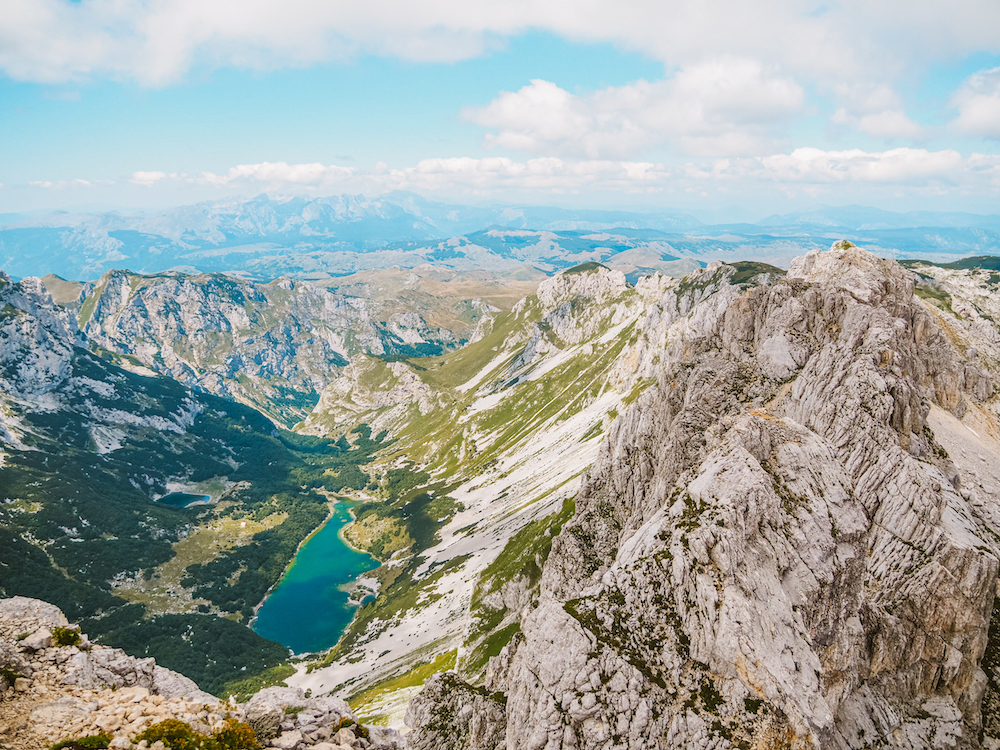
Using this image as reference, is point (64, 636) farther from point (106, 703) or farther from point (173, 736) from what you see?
point (173, 736)

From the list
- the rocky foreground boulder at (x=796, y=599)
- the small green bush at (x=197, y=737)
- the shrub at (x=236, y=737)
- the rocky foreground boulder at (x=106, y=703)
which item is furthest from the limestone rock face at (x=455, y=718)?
the small green bush at (x=197, y=737)

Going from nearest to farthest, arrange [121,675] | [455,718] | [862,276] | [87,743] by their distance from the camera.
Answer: [87,743] < [121,675] < [455,718] < [862,276]

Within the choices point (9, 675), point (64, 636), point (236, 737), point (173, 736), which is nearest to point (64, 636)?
point (64, 636)

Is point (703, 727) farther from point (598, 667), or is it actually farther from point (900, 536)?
point (900, 536)

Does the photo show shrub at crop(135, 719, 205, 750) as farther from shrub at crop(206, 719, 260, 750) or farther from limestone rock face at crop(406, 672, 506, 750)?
limestone rock face at crop(406, 672, 506, 750)

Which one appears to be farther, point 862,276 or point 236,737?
point 862,276

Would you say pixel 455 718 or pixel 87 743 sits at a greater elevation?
pixel 87 743

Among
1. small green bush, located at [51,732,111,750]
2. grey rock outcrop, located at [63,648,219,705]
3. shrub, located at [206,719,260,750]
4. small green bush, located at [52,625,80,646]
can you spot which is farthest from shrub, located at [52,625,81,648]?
shrub, located at [206,719,260,750]

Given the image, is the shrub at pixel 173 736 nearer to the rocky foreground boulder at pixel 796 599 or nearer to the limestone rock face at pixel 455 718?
the rocky foreground boulder at pixel 796 599
